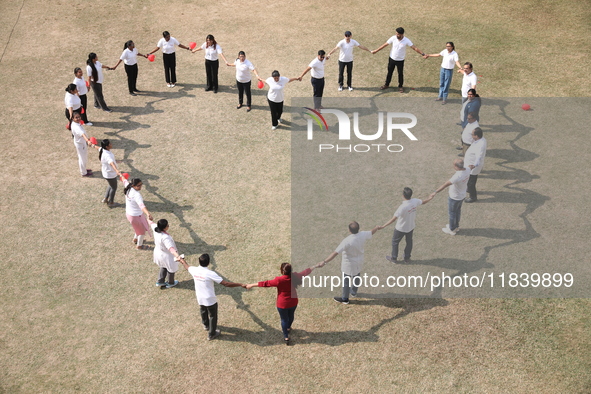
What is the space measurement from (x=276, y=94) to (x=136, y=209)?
611cm

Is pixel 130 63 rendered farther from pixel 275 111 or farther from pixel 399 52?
pixel 399 52

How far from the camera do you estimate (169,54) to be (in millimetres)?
18906

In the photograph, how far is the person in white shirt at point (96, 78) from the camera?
57.1ft

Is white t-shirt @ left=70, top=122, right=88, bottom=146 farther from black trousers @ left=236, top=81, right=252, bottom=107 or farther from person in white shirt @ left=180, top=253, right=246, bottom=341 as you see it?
person in white shirt @ left=180, top=253, right=246, bottom=341

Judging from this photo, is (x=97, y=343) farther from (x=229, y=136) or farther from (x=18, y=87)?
(x=18, y=87)

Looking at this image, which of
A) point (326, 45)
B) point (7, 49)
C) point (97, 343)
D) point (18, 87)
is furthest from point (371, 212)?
point (7, 49)

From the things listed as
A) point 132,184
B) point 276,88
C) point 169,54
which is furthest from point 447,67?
point 132,184

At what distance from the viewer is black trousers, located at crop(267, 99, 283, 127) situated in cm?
1688

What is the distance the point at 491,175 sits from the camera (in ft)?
50.3

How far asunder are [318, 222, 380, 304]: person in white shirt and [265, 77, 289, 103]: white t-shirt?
6968 millimetres

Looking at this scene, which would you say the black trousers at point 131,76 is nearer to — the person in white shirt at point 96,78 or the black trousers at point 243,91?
the person in white shirt at point 96,78

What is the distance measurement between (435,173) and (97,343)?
958 centimetres

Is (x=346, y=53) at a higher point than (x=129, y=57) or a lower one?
higher

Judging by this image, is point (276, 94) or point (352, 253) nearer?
point (352, 253)
